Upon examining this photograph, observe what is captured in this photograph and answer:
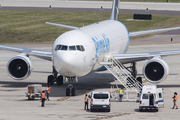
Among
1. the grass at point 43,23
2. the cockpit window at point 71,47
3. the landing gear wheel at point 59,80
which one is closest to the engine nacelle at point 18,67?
the landing gear wheel at point 59,80

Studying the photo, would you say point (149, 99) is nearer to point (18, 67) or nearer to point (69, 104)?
point (69, 104)

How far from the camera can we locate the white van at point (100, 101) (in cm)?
2967

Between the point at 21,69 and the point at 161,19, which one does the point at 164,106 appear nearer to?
the point at 21,69

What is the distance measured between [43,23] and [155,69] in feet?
215

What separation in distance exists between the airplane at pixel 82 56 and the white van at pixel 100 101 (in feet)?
12.0

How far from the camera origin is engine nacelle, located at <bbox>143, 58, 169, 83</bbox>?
37225mm

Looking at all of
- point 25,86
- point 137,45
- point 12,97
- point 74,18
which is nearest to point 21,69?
point 25,86

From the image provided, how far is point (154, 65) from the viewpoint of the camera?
37.9 m

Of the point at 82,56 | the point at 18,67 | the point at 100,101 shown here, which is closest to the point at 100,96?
the point at 100,101

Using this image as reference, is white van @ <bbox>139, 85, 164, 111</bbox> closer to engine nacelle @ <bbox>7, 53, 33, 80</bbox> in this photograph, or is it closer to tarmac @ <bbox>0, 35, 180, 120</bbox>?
tarmac @ <bbox>0, 35, 180, 120</bbox>

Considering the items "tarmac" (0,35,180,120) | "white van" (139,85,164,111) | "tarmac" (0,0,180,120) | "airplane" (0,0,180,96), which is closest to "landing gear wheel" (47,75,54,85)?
"airplane" (0,0,180,96)

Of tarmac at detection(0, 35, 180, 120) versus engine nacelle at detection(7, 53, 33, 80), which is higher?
engine nacelle at detection(7, 53, 33, 80)

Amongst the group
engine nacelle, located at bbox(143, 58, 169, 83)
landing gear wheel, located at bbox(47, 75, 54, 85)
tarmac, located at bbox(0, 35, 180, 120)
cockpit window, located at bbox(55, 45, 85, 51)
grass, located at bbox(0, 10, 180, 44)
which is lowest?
tarmac, located at bbox(0, 35, 180, 120)

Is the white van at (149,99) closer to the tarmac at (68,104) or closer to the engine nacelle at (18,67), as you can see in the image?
the tarmac at (68,104)
